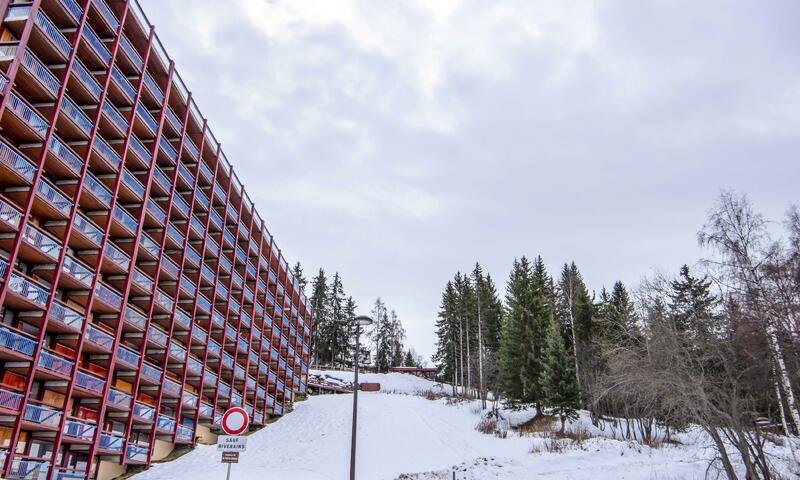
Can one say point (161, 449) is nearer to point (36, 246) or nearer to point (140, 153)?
point (36, 246)

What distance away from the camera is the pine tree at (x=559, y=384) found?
39.4 metres

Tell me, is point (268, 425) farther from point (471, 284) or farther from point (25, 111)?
point (471, 284)

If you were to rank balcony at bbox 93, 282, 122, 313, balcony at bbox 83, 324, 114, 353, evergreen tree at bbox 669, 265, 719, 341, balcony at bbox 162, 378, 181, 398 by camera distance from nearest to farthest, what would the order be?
1. evergreen tree at bbox 669, 265, 719, 341
2. balcony at bbox 83, 324, 114, 353
3. balcony at bbox 93, 282, 122, 313
4. balcony at bbox 162, 378, 181, 398

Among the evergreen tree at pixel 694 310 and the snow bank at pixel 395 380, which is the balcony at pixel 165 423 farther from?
the snow bank at pixel 395 380

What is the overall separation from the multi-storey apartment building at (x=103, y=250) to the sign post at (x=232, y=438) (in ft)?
49.7

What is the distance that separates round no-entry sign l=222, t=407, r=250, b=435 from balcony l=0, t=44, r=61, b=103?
20.0 m

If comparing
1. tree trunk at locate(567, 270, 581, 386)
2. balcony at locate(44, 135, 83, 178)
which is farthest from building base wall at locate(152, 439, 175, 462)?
tree trunk at locate(567, 270, 581, 386)

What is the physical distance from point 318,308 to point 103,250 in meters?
69.9

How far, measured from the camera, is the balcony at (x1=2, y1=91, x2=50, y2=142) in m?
22.5

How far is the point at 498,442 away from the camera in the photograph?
35.6m

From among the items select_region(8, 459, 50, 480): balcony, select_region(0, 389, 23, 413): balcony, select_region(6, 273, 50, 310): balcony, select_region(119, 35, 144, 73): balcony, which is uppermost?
select_region(119, 35, 144, 73): balcony

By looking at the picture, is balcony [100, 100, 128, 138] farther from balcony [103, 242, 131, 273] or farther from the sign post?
the sign post

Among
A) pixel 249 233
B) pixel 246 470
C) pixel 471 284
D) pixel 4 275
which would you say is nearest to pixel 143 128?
pixel 4 275

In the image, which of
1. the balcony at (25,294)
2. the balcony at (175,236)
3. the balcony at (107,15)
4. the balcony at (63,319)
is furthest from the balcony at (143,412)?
the balcony at (107,15)
